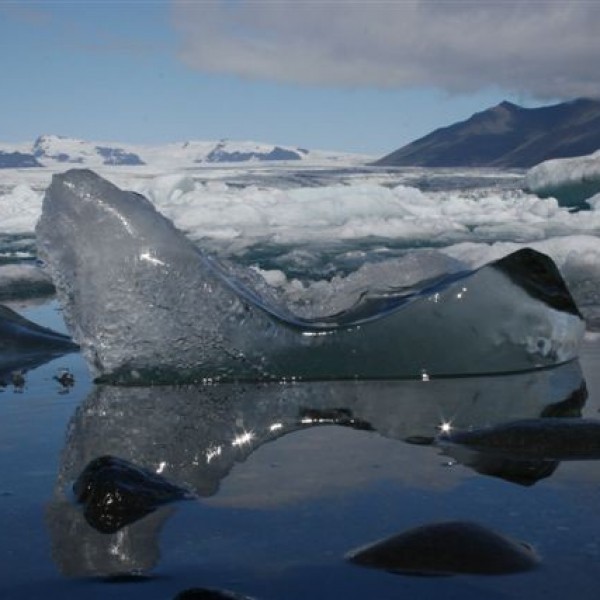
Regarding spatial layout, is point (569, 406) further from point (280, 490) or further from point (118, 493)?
point (118, 493)

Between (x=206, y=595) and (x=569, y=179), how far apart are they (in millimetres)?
24656

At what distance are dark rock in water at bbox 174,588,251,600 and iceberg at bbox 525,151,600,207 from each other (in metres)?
23.7

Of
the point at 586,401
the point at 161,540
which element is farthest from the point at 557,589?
the point at 586,401

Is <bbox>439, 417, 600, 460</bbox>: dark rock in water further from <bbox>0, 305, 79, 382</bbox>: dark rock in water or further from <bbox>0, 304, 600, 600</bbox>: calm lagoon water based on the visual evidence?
<bbox>0, 305, 79, 382</bbox>: dark rock in water

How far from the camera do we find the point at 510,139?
156m

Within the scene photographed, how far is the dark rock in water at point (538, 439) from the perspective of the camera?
10.6 feet

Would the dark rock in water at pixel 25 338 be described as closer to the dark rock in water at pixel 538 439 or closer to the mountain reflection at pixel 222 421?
the mountain reflection at pixel 222 421

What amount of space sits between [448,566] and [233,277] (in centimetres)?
317

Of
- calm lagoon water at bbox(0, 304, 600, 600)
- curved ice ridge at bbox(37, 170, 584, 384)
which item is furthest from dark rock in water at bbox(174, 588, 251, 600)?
curved ice ridge at bbox(37, 170, 584, 384)

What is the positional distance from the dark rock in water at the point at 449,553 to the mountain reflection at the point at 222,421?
541mm

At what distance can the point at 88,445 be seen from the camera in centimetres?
346

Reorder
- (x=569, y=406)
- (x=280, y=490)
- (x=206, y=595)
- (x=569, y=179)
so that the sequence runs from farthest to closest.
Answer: (x=569, y=179) → (x=569, y=406) → (x=280, y=490) → (x=206, y=595)

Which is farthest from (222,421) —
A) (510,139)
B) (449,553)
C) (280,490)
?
(510,139)

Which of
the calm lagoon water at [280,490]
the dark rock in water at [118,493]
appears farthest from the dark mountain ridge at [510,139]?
the dark rock in water at [118,493]
